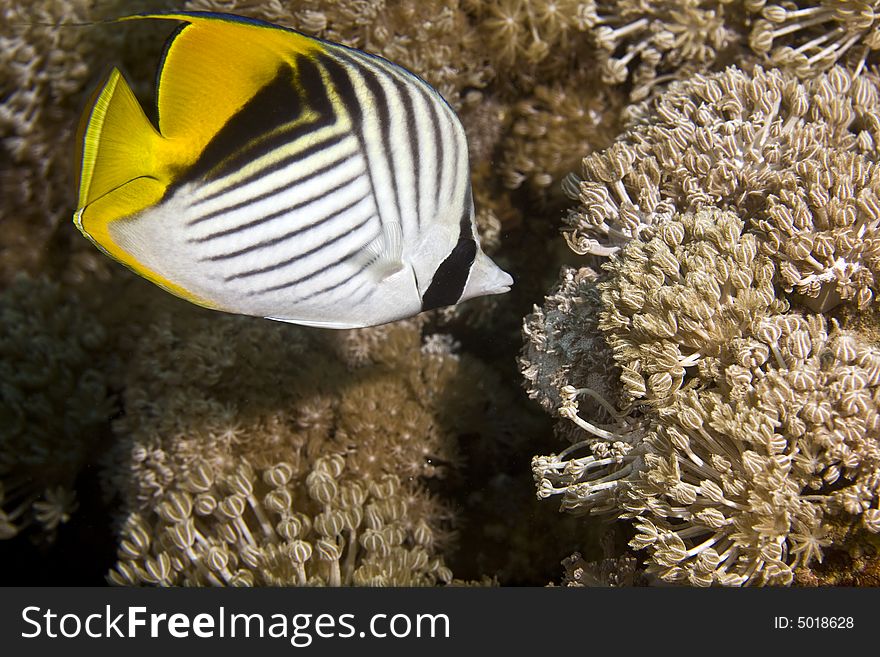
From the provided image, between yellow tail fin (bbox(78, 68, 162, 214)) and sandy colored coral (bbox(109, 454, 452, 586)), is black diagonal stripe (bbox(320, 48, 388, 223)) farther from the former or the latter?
sandy colored coral (bbox(109, 454, 452, 586))

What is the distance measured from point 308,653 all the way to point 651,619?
3.85ft

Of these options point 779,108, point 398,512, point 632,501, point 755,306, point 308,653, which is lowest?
point 398,512

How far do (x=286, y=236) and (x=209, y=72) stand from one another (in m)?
0.39

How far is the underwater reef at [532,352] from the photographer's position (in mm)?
1979

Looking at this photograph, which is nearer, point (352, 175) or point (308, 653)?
point (352, 175)

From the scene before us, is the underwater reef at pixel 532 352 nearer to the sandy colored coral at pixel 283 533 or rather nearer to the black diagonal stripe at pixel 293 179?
the sandy colored coral at pixel 283 533

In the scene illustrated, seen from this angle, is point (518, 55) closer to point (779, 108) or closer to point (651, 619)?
point (779, 108)

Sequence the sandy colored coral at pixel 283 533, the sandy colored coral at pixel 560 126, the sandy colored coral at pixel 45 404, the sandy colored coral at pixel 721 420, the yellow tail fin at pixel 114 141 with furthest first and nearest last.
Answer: the sandy colored coral at pixel 45 404 → the sandy colored coral at pixel 560 126 → the sandy colored coral at pixel 283 533 → the sandy colored coral at pixel 721 420 → the yellow tail fin at pixel 114 141

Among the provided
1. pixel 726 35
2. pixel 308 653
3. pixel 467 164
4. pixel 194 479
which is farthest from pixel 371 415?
pixel 726 35

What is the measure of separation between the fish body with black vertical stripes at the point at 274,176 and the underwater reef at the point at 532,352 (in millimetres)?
884

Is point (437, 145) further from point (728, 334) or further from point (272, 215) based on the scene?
point (728, 334)

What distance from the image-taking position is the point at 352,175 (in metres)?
1.56

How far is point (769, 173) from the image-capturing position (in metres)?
2.37

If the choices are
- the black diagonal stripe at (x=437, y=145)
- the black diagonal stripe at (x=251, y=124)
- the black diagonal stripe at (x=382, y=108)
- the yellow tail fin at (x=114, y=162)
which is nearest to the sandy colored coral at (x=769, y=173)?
the black diagonal stripe at (x=437, y=145)
